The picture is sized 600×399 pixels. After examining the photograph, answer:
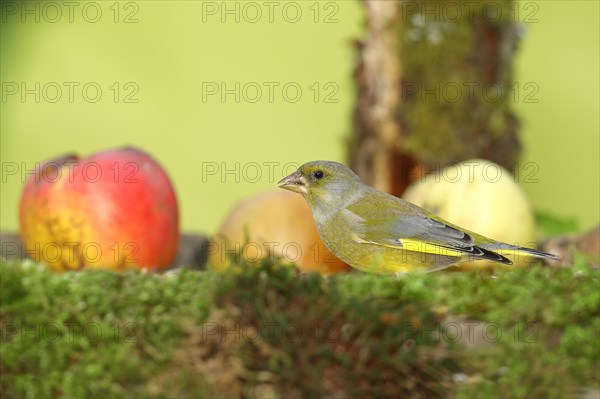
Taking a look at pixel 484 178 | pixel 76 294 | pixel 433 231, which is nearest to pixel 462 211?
pixel 484 178

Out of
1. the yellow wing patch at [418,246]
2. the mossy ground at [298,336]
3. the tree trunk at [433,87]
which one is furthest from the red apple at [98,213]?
the tree trunk at [433,87]

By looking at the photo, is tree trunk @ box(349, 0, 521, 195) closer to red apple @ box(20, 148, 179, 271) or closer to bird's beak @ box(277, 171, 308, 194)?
red apple @ box(20, 148, 179, 271)

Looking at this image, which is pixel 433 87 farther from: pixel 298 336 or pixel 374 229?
pixel 298 336

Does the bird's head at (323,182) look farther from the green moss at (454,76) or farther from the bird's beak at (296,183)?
the green moss at (454,76)

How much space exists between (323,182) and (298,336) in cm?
34

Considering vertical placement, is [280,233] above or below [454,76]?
below

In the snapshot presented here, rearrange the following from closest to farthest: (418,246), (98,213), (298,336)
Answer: (298,336)
(418,246)
(98,213)

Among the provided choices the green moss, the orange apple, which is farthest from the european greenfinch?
the green moss

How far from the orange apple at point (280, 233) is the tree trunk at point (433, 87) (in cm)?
96

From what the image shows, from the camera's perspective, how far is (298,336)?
1.24 metres

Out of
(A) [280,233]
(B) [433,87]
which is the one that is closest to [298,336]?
(A) [280,233]

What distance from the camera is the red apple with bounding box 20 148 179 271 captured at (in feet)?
6.69

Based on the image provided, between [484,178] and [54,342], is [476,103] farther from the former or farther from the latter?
[54,342]

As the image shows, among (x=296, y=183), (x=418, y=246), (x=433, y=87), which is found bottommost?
(x=418, y=246)
